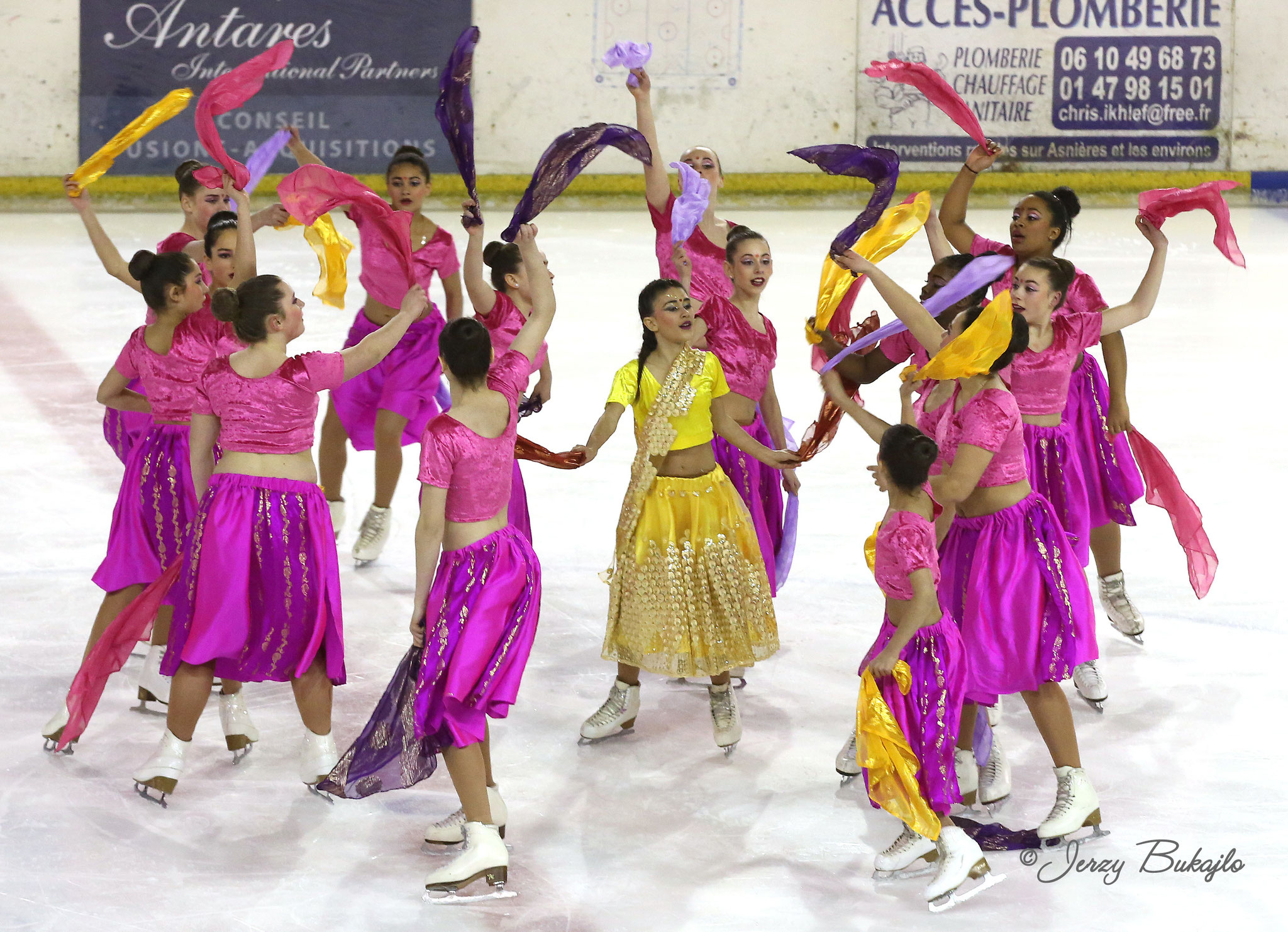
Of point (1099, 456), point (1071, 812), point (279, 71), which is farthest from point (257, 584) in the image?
A: point (279, 71)

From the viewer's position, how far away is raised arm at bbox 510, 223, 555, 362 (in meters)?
3.71

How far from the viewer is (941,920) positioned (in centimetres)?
328

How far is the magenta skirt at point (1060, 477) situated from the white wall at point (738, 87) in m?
9.74

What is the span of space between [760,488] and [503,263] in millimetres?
1058

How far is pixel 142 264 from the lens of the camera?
14.0 ft

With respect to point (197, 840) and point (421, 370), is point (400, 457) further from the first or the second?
point (197, 840)

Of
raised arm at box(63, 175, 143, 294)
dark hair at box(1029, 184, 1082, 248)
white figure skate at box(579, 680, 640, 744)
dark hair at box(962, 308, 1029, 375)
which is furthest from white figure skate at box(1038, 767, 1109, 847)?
raised arm at box(63, 175, 143, 294)

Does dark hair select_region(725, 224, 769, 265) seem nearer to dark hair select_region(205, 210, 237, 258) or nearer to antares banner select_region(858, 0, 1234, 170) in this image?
dark hair select_region(205, 210, 237, 258)

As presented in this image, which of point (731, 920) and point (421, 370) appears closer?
point (731, 920)

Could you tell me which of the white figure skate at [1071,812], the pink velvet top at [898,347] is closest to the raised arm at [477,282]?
the pink velvet top at [898,347]

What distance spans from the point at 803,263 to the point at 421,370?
5.83 meters

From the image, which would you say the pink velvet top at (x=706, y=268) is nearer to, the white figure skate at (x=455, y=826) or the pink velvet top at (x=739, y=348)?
the pink velvet top at (x=739, y=348)

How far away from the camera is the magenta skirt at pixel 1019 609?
3.65 m

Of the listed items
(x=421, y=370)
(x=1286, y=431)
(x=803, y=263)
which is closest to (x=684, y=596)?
(x=421, y=370)
